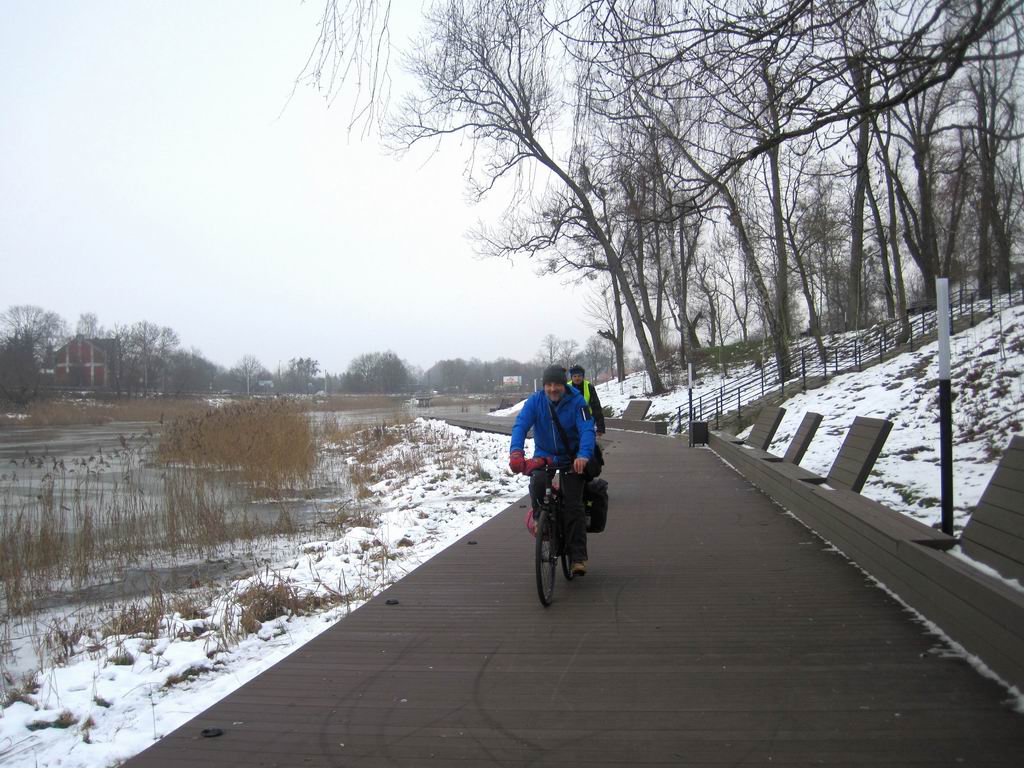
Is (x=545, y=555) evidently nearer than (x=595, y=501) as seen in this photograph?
Yes

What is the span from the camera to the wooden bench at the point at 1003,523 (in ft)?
12.6

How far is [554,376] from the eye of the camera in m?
5.39

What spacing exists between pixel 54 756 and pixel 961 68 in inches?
280

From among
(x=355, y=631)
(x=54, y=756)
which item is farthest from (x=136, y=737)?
(x=355, y=631)

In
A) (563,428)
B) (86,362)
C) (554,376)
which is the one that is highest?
(86,362)

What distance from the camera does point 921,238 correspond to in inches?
1038

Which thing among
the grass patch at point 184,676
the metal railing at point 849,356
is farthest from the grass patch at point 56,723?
the metal railing at point 849,356

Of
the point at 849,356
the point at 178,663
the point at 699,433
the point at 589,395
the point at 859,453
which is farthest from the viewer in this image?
the point at 849,356

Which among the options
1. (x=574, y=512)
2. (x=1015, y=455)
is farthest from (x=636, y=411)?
(x=1015, y=455)

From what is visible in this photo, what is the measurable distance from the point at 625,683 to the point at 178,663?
8.40ft

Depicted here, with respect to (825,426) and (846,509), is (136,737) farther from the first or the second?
(825,426)

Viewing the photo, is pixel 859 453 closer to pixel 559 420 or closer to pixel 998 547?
pixel 998 547

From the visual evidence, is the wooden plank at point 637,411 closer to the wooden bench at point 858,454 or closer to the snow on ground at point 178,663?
the snow on ground at point 178,663

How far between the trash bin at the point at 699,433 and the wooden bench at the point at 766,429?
5398 millimetres
